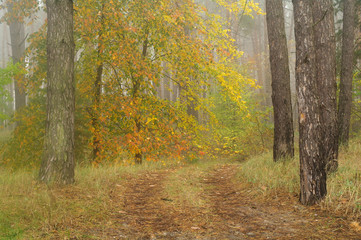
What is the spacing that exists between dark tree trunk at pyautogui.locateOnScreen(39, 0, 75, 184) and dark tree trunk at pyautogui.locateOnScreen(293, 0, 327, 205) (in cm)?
456

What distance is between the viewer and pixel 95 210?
15.1 feet

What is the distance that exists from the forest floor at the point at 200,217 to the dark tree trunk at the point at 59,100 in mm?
634

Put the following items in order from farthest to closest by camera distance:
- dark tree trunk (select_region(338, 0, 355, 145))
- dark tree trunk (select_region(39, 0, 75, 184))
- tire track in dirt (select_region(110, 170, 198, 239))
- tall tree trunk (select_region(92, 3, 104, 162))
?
dark tree trunk (select_region(338, 0, 355, 145))
tall tree trunk (select_region(92, 3, 104, 162))
dark tree trunk (select_region(39, 0, 75, 184))
tire track in dirt (select_region(110, 170, 198, 239))

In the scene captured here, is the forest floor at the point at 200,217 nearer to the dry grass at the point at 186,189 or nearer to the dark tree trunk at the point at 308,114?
the dry grass at the point at 186,189

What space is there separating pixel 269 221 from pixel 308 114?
188cm

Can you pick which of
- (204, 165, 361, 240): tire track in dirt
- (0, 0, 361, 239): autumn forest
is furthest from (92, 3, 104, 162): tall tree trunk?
(204, 165, 361, 240): tire track in dirt

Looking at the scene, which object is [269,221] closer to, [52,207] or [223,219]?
[223,219]

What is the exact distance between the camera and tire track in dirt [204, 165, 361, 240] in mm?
3631

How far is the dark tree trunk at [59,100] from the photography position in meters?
5.69

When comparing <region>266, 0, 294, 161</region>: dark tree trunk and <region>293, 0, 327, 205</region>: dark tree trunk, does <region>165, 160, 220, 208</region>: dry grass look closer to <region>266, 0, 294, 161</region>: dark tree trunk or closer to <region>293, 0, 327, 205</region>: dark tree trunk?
<region>293, 0, 327, 205</region>: dark tree trunk

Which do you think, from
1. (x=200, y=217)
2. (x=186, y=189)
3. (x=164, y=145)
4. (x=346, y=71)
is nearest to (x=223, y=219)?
(x=200, y=217)

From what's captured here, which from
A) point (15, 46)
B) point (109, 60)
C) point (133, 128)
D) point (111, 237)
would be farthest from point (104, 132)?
point (15, 46)

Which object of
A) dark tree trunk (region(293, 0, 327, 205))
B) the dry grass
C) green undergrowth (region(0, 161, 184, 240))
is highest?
dark tree trunk (region(293, 0, 327, 205))

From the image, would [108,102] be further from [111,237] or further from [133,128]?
[111,237]
